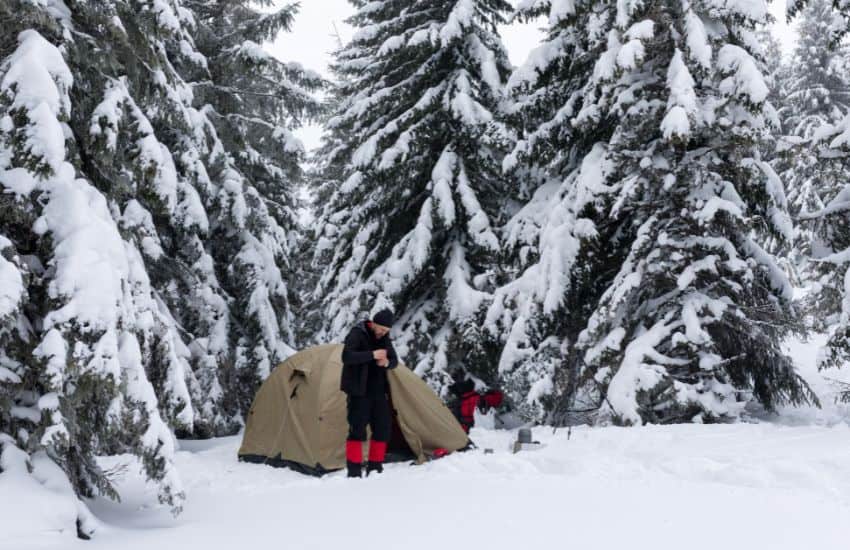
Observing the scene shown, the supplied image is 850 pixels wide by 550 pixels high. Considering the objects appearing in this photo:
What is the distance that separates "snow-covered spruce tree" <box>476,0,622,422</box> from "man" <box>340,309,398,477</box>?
3001 millimetres

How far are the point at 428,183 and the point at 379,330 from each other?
18.5ft

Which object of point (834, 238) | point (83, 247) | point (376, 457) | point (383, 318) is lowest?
point (376, 457)

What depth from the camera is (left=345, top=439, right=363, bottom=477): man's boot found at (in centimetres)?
740

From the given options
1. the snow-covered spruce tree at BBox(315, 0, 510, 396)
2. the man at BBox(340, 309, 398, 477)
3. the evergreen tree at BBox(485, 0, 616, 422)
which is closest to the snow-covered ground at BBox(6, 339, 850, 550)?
the man at BBox(340, 309, 398, 477)

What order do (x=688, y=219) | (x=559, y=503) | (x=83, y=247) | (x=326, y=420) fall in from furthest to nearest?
(x=688, y=219) → (x=326, y=420) → (x=83, y=247) → (x=559, y=503)

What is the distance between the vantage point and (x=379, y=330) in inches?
306

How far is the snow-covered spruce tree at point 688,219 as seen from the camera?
8.65 m

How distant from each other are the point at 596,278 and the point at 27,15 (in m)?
8.04

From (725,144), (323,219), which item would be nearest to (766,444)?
(725,144)

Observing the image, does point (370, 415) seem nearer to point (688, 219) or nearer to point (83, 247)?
point (83, 247)

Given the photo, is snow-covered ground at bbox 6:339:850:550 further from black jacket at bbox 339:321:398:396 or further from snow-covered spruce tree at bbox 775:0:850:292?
snow-covered spruce tree at bbox 775:0:850:292

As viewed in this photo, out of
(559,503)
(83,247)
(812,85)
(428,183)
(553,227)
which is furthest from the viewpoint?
(812,85)

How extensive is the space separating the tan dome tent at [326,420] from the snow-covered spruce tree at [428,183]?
10.4 ft

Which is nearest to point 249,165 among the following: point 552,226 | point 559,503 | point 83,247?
point 552,226
